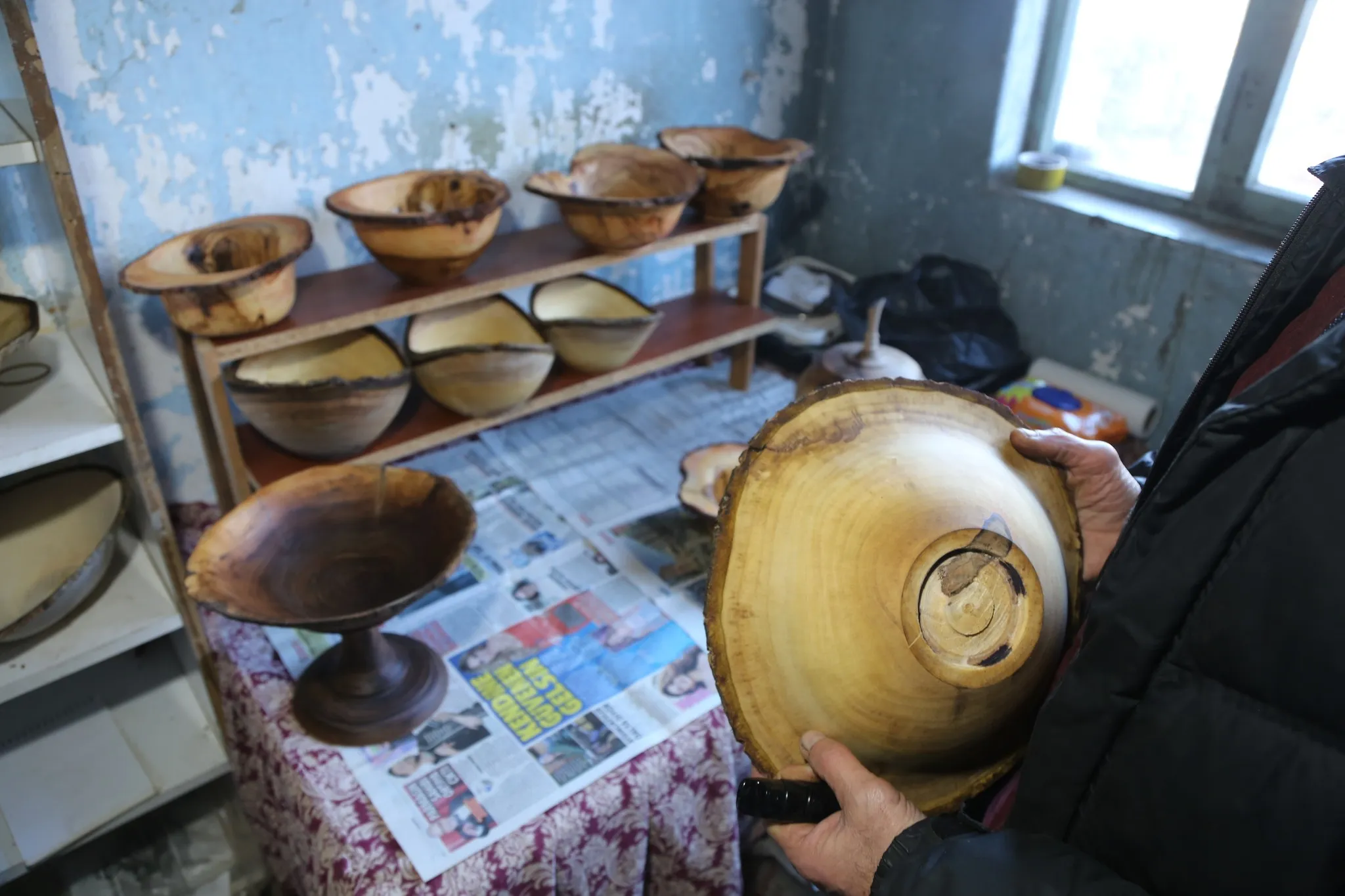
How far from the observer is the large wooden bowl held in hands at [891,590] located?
597 mm

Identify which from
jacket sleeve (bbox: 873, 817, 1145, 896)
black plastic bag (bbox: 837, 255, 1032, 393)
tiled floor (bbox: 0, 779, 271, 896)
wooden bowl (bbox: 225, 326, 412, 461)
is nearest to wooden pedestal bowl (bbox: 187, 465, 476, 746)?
wooden bowl (bbox: 225, 326, 412, 461)

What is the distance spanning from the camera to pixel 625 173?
5.46 ft

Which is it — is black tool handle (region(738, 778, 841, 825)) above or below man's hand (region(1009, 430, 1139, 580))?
below

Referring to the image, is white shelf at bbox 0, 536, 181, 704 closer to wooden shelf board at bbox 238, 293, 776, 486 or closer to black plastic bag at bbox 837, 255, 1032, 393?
wooden shelf board at bbox 238, 293, 776, 486

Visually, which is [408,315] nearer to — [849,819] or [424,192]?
[424,192]

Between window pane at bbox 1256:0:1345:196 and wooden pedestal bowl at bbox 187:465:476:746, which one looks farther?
window pane at bbox 1256:0:1345:196

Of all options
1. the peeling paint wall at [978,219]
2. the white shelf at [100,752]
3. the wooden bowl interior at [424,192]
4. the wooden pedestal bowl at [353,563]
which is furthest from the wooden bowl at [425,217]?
the peeling paint wall at [978,219]

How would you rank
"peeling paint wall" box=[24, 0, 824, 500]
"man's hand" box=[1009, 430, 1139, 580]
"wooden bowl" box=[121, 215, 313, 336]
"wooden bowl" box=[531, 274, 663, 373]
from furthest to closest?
"wooden bowl" box=[531, 274, 663, 373] → "peeling paint wall" box=[24, 0, 824, 500] → "wooden bowl" box=[121, 215, 313, 336] → "man's hand" box=[1009, 430, 1139, 580]

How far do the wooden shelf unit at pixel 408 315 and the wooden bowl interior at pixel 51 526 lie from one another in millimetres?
167

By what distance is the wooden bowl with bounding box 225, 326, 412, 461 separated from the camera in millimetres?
1203

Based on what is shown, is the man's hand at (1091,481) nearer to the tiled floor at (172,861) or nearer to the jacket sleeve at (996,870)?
the jacket sleeve at (996,870)

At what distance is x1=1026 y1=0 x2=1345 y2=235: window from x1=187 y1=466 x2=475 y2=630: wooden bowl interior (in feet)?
4.83

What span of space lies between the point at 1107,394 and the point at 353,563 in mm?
1434

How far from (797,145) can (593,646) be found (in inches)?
39.5
